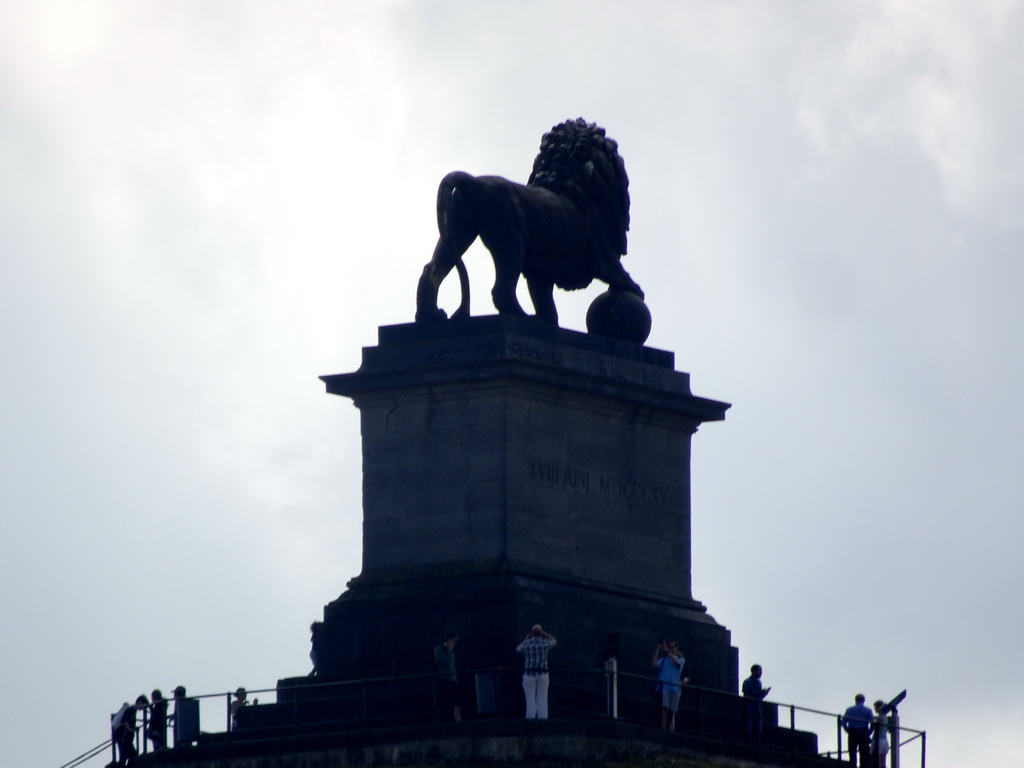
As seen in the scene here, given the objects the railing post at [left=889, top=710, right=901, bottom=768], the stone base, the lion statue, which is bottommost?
the railing post at [left=889, top=710, right=901, bottom=768]

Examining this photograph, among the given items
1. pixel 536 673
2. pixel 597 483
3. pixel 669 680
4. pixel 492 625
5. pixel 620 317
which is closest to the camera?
pixel 536 673

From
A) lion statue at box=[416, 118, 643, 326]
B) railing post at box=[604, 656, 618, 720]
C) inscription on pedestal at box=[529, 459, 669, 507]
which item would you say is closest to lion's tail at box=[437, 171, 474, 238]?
lion statue at box=[416, 118, 643, 326]

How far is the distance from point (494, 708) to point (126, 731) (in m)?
6.35

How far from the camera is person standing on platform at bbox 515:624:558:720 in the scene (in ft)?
222

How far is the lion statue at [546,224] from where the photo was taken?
238ft

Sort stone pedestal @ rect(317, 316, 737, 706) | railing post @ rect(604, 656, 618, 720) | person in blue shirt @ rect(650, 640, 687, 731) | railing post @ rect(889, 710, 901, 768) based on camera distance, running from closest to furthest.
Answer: railing post @ rect(604, 656, 618, 720), person in blue shirt @ rect(650, 640, 687, 731), stone pedestal @ rect(317, 316, 737, 706), railing post @ rect(889, 710, 901, 768)

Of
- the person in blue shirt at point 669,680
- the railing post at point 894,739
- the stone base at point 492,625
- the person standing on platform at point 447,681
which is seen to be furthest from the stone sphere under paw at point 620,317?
the railing post at point 894,739

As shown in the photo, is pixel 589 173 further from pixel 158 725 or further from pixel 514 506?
pixel 158 725

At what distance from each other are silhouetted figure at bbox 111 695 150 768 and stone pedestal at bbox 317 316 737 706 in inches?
114

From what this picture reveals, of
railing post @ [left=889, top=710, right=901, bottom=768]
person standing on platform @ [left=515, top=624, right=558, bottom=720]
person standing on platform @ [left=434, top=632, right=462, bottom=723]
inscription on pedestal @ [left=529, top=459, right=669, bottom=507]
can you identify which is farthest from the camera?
railing post @ [left=889, top=710, right=901, bottom=768]

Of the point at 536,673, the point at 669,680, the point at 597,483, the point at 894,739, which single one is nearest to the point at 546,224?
the point at 597,483

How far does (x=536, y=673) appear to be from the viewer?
→ 67.6m

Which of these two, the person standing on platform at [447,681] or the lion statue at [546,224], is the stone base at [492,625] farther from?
the lion statue at [546,224]

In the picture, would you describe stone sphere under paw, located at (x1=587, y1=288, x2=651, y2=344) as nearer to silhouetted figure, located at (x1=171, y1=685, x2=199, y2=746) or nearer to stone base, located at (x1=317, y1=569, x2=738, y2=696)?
stone base, located at (x1=317, y1=569, x2=738, y2=696)
